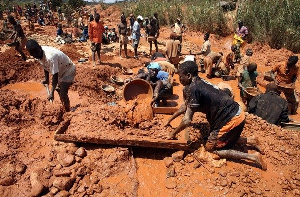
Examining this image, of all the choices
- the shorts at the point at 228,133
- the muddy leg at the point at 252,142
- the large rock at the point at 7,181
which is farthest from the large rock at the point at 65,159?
the muddy leg at the point at 252,142

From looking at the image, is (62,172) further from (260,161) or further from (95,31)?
(95,31)

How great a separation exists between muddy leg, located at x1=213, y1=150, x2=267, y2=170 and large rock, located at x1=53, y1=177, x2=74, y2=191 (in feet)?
6.73

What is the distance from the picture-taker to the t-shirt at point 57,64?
4.03m

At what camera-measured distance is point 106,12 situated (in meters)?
24.4

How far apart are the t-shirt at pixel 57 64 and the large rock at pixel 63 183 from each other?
1758mm

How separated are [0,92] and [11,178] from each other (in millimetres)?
3277

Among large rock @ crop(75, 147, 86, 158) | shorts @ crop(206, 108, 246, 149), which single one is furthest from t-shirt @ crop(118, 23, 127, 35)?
shorts @ crop(206, 108, 246, 149)

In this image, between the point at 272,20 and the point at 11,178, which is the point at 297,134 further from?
the point at 272,20

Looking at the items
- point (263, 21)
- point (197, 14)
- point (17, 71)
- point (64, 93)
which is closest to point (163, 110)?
point (64, 93)

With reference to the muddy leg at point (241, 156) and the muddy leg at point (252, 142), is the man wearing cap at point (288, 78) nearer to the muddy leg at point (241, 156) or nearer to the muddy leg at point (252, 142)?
the muddy leg at point (252, 142)

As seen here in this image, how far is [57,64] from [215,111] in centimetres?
266

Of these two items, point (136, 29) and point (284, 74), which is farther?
point (136, 29)

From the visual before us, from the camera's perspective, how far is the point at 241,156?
346cm

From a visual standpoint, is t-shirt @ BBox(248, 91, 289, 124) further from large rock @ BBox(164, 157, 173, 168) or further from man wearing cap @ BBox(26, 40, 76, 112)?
man wearing cap @ BBox(26, 40, 76, 112)
